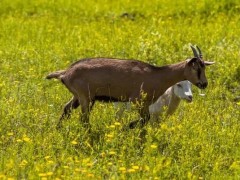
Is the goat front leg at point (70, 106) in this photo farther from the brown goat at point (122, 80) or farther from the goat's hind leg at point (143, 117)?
the goat's hind leg at point (143, 117)

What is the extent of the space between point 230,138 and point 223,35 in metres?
6.77

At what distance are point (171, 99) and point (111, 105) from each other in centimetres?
83

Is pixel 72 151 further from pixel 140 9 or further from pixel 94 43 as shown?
pixel 140 9

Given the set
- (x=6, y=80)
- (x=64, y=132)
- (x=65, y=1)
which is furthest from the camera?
(x=65, y=1)

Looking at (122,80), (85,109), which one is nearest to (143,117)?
(122,80)

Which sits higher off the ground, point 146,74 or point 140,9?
point 146,74

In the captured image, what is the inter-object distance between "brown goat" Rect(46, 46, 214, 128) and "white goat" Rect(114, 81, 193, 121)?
27cm

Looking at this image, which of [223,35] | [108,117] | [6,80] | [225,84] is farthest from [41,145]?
[223,35]

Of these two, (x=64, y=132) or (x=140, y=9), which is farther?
(x=140, y=9)

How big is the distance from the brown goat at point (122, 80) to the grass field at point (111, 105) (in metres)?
0.23

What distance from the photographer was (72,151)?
9.17 meters

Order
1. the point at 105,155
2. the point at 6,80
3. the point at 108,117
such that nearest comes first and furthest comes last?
the point at 105,155
the point at 108,117
the point at 6,80

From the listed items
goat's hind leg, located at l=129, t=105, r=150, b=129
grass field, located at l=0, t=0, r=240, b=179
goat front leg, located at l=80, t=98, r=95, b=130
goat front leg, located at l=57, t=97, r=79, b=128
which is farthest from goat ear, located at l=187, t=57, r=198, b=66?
goat front leg, located at l=57, t=97, r=79, b=128

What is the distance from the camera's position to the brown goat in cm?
1024
